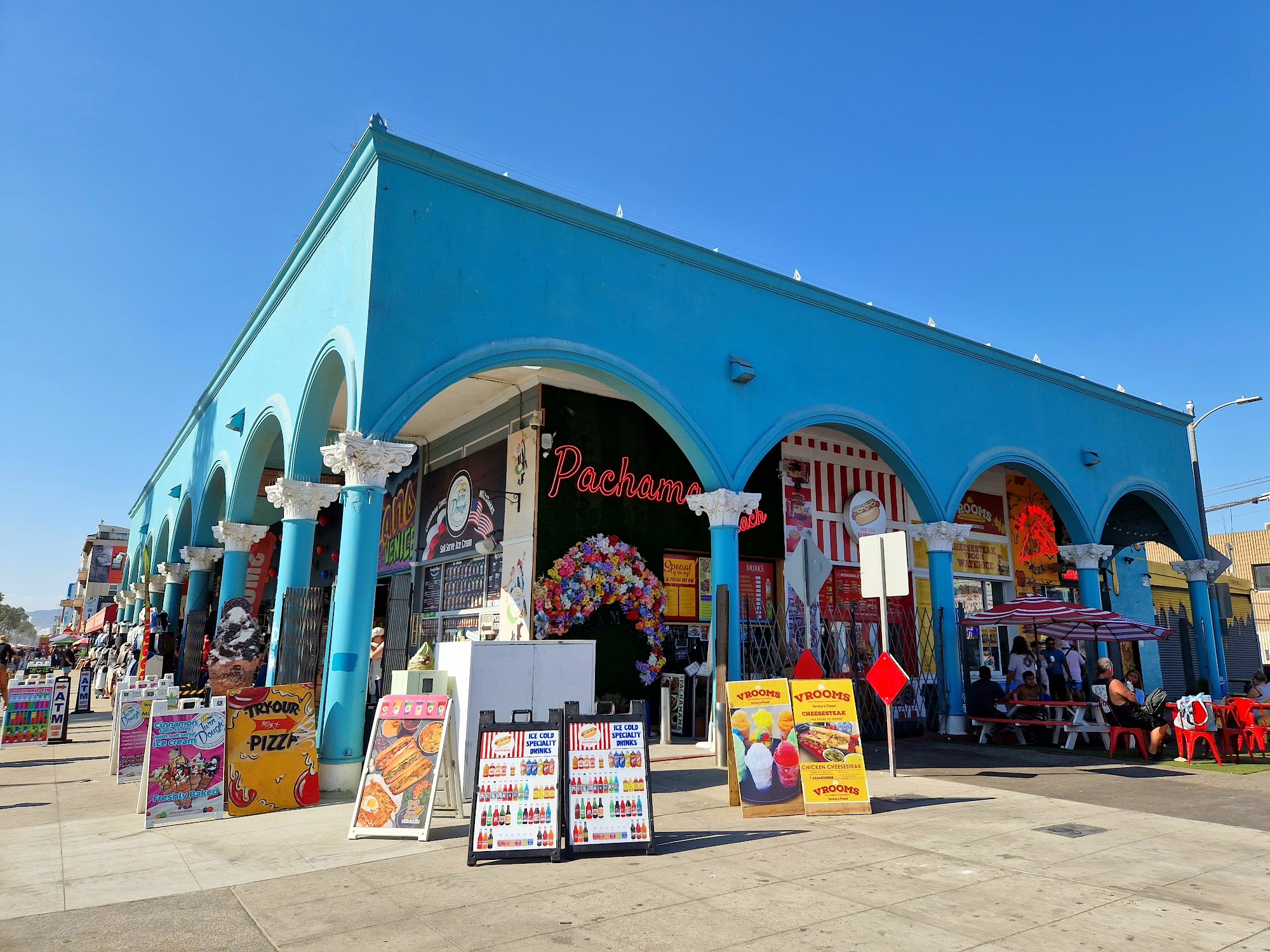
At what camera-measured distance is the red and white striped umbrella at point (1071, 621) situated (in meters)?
13.3

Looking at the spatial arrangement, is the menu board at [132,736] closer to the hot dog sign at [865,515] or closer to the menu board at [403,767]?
the menu board at [403,767]

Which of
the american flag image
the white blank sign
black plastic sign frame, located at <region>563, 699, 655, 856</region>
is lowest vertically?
black plastic sign frame, located at <region>563, 699, 655, 856</region>

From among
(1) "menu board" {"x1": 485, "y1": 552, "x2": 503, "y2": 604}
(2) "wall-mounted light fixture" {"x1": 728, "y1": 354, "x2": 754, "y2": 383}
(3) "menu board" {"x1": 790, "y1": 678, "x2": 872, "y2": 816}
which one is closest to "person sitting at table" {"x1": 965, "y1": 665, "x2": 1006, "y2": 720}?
(2) "wall-mounted light fixture" {"x1": 728, "y1": 354, "x2": 754, "y2": 383}

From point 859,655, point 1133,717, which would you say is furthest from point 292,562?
point 1133,717

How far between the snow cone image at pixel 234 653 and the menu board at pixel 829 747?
25.7 ft

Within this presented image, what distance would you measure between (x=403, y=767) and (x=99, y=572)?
228 feet

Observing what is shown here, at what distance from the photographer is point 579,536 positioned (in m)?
14.0

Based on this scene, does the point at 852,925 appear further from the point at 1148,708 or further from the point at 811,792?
the point at 1148,708

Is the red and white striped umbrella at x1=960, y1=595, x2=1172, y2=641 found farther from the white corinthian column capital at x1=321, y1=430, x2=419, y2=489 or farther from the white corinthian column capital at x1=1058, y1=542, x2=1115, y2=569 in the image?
the white corinthian column capital at x1=321, y1=430, x2=419, y2=489

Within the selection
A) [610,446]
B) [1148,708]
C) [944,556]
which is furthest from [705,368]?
[1148,708]

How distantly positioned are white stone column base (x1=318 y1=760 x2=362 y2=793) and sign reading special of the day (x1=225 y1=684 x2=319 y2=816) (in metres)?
0.47

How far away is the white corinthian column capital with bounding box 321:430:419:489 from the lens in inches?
358

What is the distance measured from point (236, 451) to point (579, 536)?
284 inches

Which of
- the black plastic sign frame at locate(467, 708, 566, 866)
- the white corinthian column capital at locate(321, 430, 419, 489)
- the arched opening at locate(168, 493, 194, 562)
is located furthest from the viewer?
the arched opening at locate(168, 493, 194, 562)
